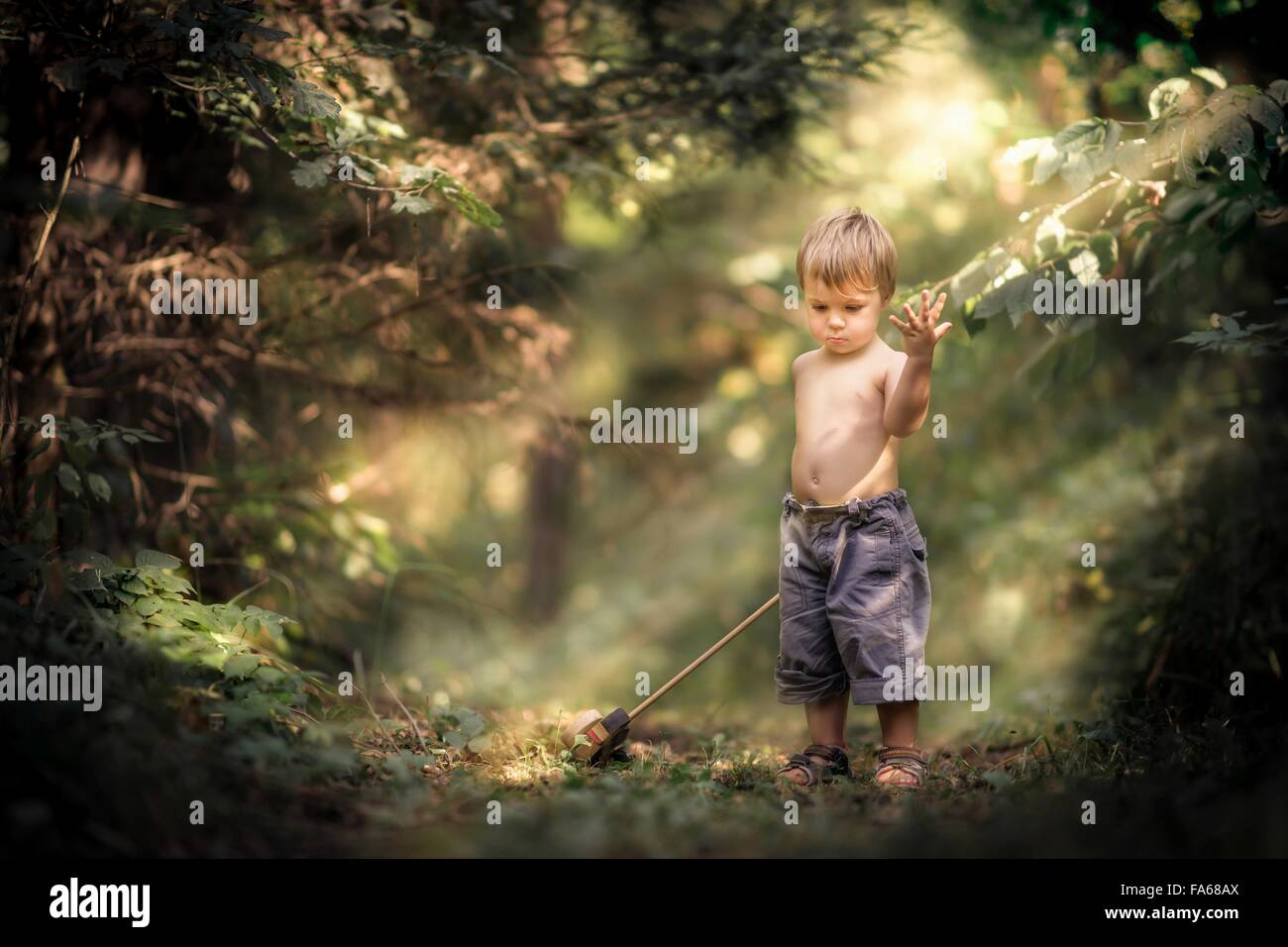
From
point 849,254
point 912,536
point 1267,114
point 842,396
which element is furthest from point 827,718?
point 1267,114

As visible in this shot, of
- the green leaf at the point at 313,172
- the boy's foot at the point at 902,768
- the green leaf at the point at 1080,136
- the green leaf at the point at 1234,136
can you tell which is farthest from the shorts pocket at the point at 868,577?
the green leaf at the point at 313,172

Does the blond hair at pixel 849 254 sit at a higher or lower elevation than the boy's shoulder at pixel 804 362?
higher

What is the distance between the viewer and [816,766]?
348 centimetres

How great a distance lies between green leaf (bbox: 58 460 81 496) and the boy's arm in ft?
9.29

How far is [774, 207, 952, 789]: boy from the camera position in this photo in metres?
3.38

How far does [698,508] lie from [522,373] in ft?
20.2

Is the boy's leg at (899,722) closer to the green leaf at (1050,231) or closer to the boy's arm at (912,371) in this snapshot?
the boy's arm at (912,371)

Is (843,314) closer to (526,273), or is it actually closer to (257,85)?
(526,273)

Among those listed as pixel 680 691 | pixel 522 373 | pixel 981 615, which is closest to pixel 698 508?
pixel 680 691

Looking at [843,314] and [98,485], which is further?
[98,485]

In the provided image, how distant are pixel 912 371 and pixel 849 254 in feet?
1.56

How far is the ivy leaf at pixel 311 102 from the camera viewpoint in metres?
3.31

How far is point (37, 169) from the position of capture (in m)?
3.96

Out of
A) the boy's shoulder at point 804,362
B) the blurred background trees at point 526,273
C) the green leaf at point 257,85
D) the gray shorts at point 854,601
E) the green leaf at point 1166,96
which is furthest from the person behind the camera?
the boy's shoulder at point 804,362
